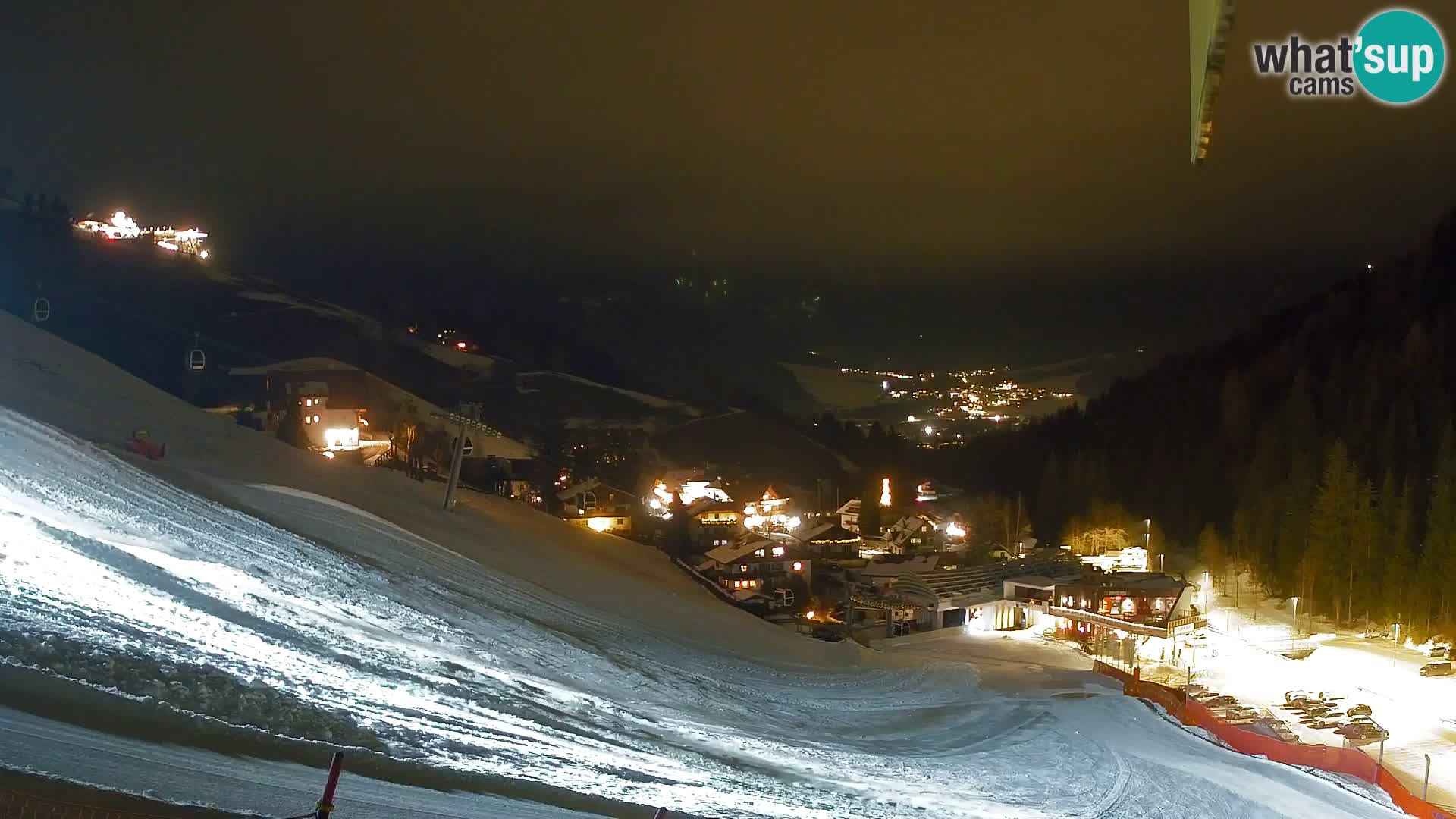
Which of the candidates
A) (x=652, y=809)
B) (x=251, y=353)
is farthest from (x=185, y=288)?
(x=652, y=809)

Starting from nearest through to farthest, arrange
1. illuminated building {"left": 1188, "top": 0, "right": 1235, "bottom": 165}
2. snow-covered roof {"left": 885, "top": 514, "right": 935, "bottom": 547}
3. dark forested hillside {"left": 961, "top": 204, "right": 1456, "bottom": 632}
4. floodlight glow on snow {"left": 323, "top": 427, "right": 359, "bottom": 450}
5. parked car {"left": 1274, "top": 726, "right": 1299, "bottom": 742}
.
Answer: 1. illuminated building {"left": 1188, "top": 0, "right": 1235, "bottom": 165}
2. parked car {"left": 1274, "top": 726, "right": 1299, "bottom": 742}
3. dark forested hillside {"left": 961, "top": 204, "right": 1456, "bottom": 632}
4. floodlight glow on snow {"left": 323, "top": 427, "right": 359, "bottom": 450}
5. snow-covered roof {"left": 885, "top": 514, "right": 935, "bottom": 547}

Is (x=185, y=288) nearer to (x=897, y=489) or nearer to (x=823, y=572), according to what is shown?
(x=897, y=489)

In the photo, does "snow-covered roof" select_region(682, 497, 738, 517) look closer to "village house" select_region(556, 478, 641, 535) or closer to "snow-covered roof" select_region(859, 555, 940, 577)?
"village house" select_region(556, 478, 641, 535)

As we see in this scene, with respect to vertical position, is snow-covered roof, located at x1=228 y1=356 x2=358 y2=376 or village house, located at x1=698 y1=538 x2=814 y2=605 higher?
snow-covered roof, located at x1=228 y1=356 x2=358 y2=376

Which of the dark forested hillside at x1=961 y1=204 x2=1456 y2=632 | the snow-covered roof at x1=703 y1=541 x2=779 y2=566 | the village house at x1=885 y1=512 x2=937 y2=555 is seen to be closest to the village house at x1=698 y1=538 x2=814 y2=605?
the snow-covered roof at x1=703 y1=541 x2=779 y2=566

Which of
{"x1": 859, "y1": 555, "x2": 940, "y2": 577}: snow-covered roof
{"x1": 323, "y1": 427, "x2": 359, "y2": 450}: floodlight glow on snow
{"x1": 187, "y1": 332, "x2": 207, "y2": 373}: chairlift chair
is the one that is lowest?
{"x1": 859, "y1": 555, "x2": 940, "y2": 577}: snow-covered roof

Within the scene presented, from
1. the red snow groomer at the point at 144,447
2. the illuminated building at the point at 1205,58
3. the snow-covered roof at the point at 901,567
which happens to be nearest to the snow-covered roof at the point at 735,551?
the snow-covered roof at the point at 901,567
